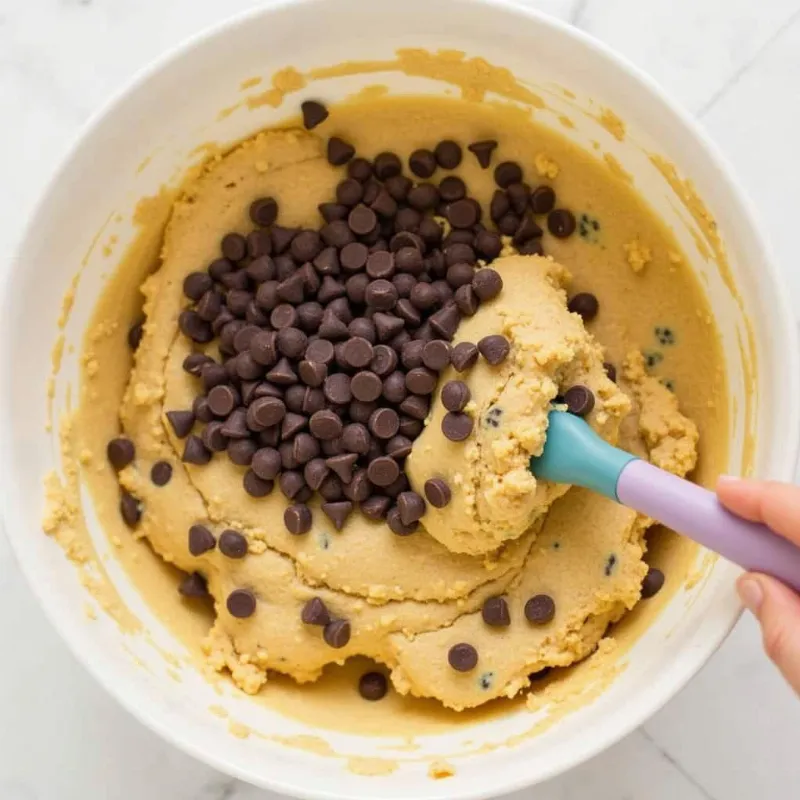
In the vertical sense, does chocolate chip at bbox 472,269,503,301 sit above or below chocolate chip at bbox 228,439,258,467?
above

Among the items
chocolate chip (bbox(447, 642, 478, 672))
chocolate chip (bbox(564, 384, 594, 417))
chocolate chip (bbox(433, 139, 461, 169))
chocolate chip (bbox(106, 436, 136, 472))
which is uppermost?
chocolate chip (bbox(433, 139, 461, 169))

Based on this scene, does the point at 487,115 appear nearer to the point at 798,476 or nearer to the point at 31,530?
the point at 798,476

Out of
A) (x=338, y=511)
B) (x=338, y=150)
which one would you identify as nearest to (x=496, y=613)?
(x=338, y=511)

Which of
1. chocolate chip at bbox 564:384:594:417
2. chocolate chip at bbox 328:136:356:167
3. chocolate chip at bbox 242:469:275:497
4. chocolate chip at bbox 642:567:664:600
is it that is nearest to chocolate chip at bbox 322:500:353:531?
chocolate chip at bbox 242:469:275:497

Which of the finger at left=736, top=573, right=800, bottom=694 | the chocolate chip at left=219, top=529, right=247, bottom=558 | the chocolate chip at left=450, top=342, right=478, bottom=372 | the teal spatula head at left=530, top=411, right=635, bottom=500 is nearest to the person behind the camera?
the finger at left=736, top=573, right=800, bottom=694

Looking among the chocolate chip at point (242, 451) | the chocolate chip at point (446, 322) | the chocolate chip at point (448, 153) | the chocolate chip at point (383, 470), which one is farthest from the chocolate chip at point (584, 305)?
the chocolate chip at point (242, 451)

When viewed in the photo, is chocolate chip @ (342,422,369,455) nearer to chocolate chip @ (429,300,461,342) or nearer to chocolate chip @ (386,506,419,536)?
chocolate chip @ (386,506,419,536)

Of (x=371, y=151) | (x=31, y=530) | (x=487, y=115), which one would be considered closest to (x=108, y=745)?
(x=31, y=530)
